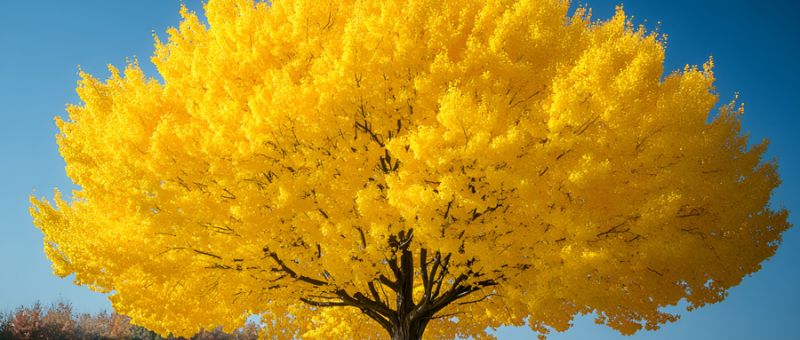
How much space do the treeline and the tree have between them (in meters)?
6.89

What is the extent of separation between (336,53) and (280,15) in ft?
5.95

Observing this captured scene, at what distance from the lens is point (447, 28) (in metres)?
8.97

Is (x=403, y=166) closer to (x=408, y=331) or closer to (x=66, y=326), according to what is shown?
(x=408, y=331)

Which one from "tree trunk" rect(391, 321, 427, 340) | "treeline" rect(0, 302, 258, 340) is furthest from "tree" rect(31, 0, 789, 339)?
"treeline" rect(0, 302, 258, 340)

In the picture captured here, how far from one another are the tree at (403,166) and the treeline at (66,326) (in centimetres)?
689

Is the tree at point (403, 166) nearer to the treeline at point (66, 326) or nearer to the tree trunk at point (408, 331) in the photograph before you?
the tree trunk at point (408, 331)

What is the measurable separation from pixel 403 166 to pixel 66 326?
14.1 metres

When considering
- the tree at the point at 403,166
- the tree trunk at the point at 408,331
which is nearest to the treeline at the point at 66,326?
the tree at the point at 403,166

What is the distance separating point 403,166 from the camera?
8.12 meters

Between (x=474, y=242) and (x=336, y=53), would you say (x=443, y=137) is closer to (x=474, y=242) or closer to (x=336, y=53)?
(x=474, y=242)

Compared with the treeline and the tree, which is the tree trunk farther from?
the treeline

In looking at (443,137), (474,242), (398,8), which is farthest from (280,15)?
(474,242)

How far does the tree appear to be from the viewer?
789 centimetres

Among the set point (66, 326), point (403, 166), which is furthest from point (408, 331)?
point (66, 326)
